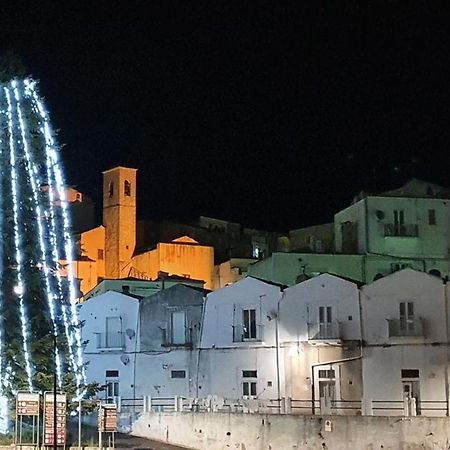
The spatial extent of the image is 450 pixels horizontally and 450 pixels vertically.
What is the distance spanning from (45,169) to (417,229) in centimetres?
2985

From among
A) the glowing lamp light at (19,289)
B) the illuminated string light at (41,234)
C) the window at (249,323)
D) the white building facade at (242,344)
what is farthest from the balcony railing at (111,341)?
the glowing lamp light at (19,289)

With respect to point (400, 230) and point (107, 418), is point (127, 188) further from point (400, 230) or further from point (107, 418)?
point (107, 418)

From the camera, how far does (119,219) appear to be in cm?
6912

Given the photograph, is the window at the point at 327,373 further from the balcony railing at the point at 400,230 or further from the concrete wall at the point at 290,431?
the balcony railing at the point at 400,230

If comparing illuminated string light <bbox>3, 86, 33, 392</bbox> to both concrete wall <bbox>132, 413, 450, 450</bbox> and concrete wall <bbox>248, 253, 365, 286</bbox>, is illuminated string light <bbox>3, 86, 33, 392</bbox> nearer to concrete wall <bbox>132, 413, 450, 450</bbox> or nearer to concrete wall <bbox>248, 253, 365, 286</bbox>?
concrete wall <bbox>132, 413, 450, 450</bbox>

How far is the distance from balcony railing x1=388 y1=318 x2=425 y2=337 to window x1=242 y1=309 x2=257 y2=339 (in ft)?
21.5

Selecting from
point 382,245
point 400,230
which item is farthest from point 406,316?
point 400,230

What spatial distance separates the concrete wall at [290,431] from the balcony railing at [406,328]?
8.54 m

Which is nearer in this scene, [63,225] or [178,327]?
[63,225]

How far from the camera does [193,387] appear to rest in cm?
4288

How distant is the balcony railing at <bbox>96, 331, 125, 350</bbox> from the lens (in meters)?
45.0

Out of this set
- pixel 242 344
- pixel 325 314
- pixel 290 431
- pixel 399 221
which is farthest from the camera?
pixel 399 221

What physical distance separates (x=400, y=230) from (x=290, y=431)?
23.6 metres

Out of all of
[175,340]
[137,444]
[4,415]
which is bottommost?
[137,444]
